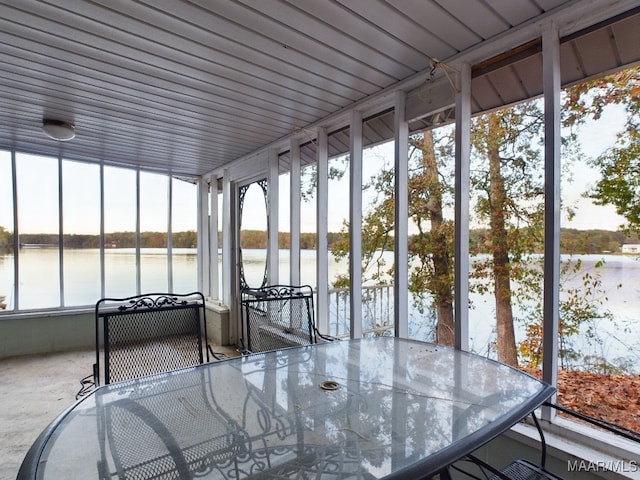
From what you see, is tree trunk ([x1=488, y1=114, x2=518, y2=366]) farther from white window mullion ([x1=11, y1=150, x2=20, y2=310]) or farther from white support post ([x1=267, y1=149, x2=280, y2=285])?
white window mullion ([x1=11, y1=150, x2=20, y2=310])

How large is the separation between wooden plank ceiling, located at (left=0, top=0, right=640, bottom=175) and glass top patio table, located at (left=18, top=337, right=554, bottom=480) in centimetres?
181

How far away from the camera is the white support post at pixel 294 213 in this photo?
11.9 ft

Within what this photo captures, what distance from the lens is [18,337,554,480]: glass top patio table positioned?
38.9 inches

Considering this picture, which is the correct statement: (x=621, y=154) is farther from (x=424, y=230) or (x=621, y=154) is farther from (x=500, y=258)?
(x=424, y=230)

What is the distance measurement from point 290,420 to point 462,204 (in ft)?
5.20

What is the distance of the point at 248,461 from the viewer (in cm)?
101

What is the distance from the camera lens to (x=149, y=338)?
235 cm

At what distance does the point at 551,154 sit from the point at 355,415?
1.58m

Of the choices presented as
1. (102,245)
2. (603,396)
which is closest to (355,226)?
(603,396)

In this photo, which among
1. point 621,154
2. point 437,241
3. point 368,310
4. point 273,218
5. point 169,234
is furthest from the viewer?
point 169,234

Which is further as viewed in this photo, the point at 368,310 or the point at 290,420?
the point at 368,310

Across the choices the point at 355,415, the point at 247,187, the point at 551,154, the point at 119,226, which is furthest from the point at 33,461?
the point at 119,226

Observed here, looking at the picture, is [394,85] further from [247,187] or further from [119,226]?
[119,226]

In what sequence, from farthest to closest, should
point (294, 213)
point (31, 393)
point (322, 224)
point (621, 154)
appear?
point (294, 213)
point (31, 393)
point (322, 224)
point (621, 154)
